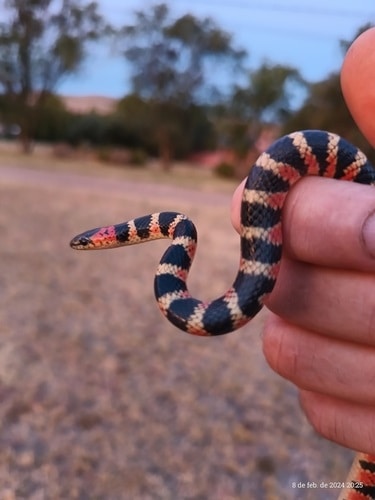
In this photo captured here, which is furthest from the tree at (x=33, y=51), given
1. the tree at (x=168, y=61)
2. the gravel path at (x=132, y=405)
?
the gravel path at (x=132, y=405)

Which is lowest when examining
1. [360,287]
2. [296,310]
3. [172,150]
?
[172,150]

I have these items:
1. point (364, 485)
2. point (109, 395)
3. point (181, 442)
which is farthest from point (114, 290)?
point (364, 485)

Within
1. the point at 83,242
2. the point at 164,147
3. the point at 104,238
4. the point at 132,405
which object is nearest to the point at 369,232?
the point at 104,238

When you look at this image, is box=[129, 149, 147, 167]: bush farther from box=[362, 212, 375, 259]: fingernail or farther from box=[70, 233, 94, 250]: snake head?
box=[362, 212, 375, 259]: fingernail

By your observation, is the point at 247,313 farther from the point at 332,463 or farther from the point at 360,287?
the point at 332,463

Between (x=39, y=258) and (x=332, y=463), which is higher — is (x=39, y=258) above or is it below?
below

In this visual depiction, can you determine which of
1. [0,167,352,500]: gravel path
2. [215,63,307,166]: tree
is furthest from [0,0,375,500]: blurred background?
[215,63,307,166]: tree

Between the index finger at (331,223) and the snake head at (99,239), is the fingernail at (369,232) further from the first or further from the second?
the snake head at (99,239)
